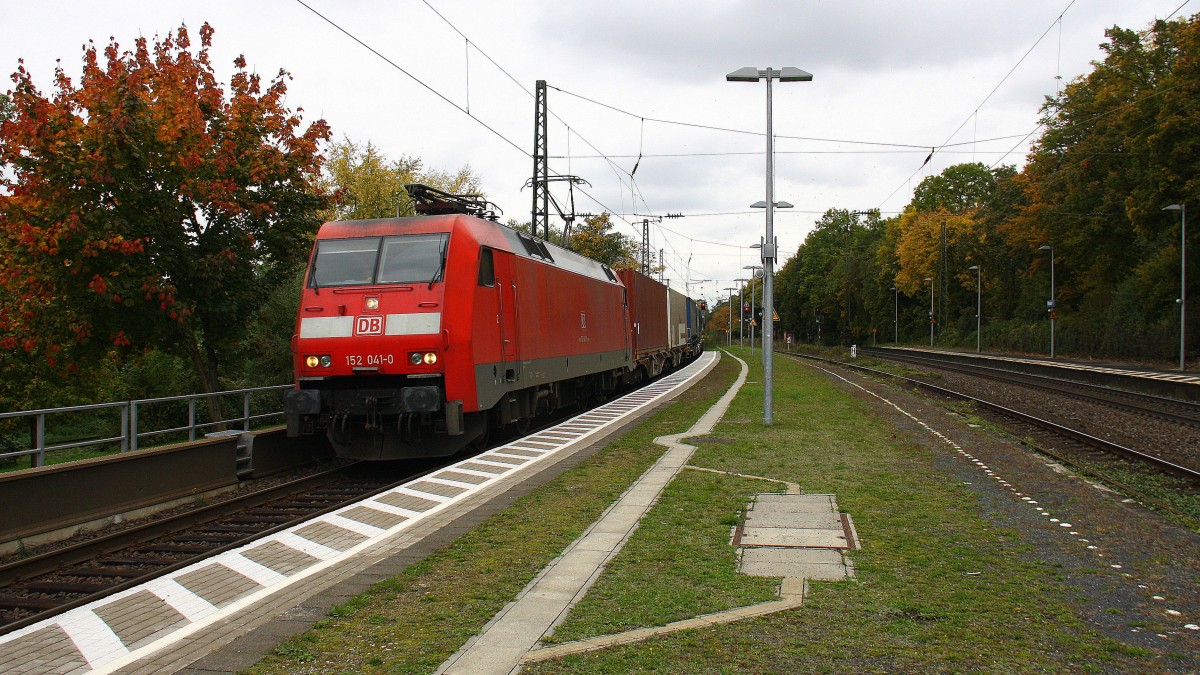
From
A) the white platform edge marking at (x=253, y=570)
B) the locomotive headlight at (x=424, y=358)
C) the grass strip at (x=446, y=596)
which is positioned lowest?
the white platform edge marking at (x=253, y=570)

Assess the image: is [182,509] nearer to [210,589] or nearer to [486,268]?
[210,589]

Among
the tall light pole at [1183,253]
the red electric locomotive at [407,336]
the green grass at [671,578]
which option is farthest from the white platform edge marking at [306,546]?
the tall light pole at [1183,253]

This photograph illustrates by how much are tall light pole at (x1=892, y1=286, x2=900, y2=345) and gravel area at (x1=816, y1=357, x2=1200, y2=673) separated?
241 feet

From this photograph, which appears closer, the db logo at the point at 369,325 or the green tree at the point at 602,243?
the db logo at the point at 369,325

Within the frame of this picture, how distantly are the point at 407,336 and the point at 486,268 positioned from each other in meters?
1.68

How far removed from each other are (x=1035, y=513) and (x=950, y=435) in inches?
286

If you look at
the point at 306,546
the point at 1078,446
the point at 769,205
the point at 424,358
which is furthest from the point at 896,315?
the point at 306,546

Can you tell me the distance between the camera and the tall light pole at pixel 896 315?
8465cm

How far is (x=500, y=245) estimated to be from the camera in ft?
43.7

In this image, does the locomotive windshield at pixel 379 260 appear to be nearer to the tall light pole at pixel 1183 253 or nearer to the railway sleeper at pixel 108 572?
the railway sleeper at pixel 108 572

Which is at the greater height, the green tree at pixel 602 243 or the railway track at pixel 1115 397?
the green tree at pixel 602 243

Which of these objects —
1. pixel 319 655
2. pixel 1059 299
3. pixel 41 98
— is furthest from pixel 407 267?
pixel 1059 299

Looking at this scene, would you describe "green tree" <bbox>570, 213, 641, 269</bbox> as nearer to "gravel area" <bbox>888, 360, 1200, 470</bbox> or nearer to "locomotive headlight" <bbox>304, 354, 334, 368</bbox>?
"gravel area" <bbox>888, 360, 1200, 470</bbox>

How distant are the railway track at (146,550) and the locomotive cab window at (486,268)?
313 cm
